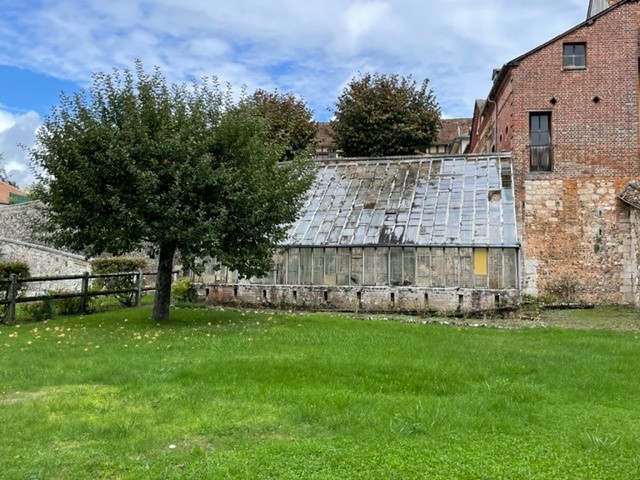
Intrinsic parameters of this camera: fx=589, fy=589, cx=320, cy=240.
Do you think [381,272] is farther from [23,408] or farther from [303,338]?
[23,408]

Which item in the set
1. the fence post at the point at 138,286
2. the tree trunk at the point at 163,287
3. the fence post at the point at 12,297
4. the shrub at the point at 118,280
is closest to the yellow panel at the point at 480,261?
the tree trunk at the point at 163,287

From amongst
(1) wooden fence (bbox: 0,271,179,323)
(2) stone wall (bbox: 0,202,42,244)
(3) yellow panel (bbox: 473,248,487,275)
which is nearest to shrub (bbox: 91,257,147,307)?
(1) wooden fence (bbox: 0,271,179,323)

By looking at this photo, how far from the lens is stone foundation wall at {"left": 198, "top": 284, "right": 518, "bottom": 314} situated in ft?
58.8

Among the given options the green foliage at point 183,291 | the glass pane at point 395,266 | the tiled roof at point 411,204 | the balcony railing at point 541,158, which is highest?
the balcony railing at point 541,158

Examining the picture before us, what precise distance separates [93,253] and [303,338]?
5.71m

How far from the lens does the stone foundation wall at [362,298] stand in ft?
58.8

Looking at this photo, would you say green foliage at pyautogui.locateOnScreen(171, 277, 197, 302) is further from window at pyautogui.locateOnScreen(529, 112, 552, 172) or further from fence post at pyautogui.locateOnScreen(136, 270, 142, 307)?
window at pyautogui.locateOnScreen(529, 112, 552, 172)

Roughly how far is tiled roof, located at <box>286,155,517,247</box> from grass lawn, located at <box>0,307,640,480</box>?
7709mm

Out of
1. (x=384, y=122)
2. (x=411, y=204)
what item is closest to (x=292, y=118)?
(x=384, y=122)

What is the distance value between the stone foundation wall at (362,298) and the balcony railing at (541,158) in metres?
6.99

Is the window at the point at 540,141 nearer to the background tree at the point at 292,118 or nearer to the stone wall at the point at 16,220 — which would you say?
the background tree at the point at 292,118

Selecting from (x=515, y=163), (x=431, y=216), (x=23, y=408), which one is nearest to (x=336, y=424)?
(x=23, y=408)

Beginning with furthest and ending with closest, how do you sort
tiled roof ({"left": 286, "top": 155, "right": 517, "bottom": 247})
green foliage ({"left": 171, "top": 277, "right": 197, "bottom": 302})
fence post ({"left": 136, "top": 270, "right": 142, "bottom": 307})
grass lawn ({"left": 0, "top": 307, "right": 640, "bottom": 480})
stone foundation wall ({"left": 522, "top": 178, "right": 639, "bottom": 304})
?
stone foundation wall ({"left": 522, "top": 178, "right": 639, "bottom": 304}) < green foliage ({"left": 171, "top": 277, "right": 197, "bottom": 302}) < tiled roof ({"left": 286, "top": 155, "right": 517, "bottom": 247}) < fence post ({"left": 136, "top": 270, "right": 142, "bottom": 307}) < grass lawn ({"left": 0, "top": 307, "right": 640, "bottom": 480})

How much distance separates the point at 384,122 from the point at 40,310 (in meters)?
23.6
